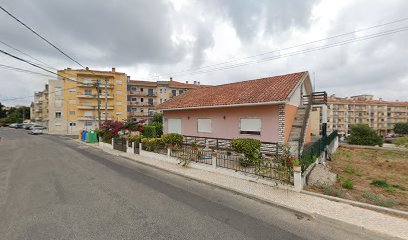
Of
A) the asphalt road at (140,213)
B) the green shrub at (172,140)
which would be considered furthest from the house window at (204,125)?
the asphalt road at (140,213)

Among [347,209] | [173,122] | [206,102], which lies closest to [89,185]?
[347,209]

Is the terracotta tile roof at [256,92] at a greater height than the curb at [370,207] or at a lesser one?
greater

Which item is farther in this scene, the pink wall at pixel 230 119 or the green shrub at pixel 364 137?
the green shrub at pixel 364 137

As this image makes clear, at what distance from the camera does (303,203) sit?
5.45m

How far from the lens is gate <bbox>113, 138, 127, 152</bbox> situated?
15258mm

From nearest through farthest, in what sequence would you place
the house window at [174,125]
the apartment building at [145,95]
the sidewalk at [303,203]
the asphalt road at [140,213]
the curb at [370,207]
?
the asphalt road at [140,213] → the sidewalk at [303,203] → the curb at [370,207] → the house window at [174,125] → the apartment building at [145,95]

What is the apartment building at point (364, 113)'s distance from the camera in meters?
68.0

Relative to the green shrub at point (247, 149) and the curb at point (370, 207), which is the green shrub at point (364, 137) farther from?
the curb at point (370, 207)

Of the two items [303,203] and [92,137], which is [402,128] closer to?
[303,203]

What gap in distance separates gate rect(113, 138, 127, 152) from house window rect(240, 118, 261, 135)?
9.44 metres

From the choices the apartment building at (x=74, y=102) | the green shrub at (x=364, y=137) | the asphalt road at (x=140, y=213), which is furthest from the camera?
the apartment building at (x=74, y=102)

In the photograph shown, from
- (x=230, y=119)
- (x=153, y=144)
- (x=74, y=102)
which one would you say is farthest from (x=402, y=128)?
(x=74, y=102)

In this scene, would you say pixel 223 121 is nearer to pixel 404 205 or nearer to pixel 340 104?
pixel 404 205

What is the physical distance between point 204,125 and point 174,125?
12.6ft
